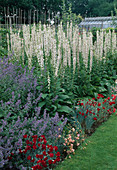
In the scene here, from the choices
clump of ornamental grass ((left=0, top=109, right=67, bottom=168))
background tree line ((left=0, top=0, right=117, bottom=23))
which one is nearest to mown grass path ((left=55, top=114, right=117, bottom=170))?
clump of ornamental grass ((left=0, top=109, right=67, bottom=168))

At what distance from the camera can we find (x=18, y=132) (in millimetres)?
3135

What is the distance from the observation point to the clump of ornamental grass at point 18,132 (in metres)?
2.74

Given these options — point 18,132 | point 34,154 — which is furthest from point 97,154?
point 18,132

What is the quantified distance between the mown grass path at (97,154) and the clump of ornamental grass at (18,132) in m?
0.51

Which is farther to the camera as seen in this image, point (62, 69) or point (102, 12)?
point (102, 12)

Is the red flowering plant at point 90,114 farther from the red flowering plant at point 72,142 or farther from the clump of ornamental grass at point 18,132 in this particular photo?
the clump of ornamental grass at point 18,132

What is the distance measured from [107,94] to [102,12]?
139ft

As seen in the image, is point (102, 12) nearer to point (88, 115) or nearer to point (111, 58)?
point (111, 58)

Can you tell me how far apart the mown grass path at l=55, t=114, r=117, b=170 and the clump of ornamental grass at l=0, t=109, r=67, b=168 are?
51cm

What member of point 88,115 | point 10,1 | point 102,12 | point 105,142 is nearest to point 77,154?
point 105,142

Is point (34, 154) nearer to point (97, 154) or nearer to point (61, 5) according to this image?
point (97, 154)

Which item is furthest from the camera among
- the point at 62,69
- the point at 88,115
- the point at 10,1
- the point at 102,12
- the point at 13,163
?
the point at 102,12

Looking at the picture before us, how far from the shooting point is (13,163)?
9.82 ft

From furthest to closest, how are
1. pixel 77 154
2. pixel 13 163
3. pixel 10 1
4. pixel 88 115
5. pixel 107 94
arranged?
pixel 10 1 < pixel 107 94 < pixel 88 115 < pixel 77 154 < pixel 13 163
